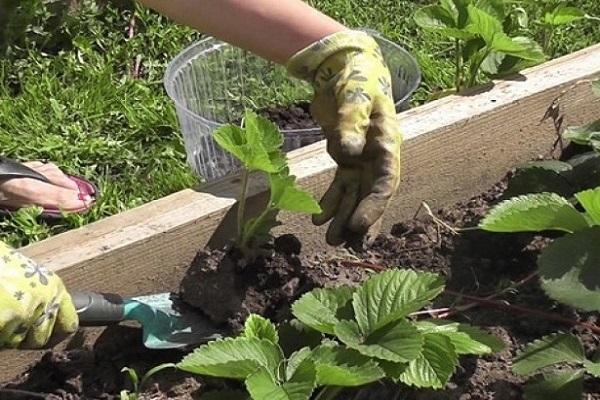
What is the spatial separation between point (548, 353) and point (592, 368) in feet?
0.26

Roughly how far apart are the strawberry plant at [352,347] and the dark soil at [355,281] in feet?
0.38

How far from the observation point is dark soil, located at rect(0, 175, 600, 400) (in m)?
1.89

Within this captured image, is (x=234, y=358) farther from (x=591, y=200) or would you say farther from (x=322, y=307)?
(x=591, y=200)

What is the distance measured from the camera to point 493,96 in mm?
2402

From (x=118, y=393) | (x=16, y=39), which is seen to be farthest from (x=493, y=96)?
(x=16, y=39)

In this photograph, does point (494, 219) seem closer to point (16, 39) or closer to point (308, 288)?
point (308, 288)

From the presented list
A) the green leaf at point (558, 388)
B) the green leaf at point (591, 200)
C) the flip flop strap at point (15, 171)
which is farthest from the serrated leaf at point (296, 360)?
the flip flop strap at point (15, 171)

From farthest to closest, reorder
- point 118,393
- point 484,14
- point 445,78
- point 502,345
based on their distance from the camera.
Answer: point 445,78 < point 484,14 < point 118,393 < point 502,345

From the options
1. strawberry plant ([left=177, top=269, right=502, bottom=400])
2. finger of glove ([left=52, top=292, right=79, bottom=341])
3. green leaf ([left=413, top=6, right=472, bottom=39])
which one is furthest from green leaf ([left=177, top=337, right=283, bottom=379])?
green leaf ([left=413, top=6, right=472, bottom=39])

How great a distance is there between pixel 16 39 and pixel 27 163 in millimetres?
556

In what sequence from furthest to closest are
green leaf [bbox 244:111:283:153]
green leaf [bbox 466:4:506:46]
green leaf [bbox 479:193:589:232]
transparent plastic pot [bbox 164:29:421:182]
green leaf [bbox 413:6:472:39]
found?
1. transparent plastic pot [bbox 164:29:421:182]
2. green leaf [bbox 413:6:472:39]
3. green leaf [bbox 466:4:506:46]
4. green leaf [bbox 244:111:283:153]
5. green leaf [bbox 479:193:589:232]

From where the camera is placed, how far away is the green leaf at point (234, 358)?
5.40 ft

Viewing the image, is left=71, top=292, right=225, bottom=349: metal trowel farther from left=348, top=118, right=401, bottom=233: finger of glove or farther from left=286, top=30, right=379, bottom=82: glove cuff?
left=286, top=30, right=379, bottom=82: glove cuff

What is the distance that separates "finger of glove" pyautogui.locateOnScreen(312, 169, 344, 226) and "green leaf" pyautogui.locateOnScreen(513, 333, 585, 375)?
472mm
